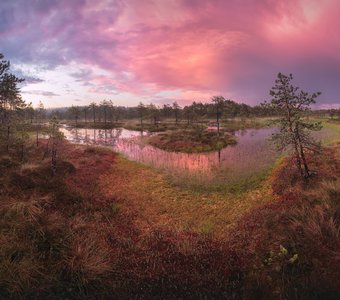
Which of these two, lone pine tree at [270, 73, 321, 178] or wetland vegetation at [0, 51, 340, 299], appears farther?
lone pine tree at [270, 73, 321, 178]

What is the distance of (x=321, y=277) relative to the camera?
6289mm

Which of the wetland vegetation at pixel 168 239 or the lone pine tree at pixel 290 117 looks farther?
the lone pine tree at pixel 290 117

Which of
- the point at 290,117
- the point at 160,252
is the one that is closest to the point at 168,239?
the point at 160,252

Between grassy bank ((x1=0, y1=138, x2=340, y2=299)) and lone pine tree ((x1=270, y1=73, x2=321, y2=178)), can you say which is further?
lone pine tree ((x1=270, y1=73, x2=321, y2=178))

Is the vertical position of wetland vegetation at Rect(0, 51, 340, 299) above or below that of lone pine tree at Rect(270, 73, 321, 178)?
below

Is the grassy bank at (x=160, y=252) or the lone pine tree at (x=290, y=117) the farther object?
the lone pine tree at (x=290, y=117)

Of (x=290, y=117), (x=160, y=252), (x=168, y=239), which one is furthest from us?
(x=290, y=117)

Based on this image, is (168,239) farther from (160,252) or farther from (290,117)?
(290,117)

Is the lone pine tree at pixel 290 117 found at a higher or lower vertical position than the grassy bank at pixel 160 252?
higher

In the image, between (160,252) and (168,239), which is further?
(168,239)

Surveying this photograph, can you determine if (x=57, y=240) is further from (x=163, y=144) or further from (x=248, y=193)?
(x=163, y=144)

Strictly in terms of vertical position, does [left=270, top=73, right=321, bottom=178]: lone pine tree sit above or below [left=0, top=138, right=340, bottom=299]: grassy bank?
above

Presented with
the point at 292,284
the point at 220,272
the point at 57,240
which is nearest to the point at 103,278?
the point at 57,240

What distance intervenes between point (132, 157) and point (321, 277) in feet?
107
